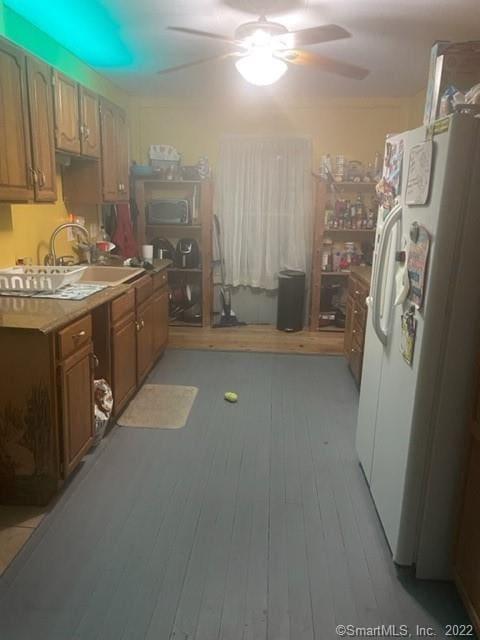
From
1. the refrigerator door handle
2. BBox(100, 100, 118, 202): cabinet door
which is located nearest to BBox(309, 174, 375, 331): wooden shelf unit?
BBox(100, 100, 118, 202): cabinet door

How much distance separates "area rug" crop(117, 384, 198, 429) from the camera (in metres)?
3.05

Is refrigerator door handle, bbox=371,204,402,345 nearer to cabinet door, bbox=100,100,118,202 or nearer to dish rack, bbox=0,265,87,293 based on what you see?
dish rack, bbox=0,265,87,293

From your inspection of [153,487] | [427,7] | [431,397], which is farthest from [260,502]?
[427,7]

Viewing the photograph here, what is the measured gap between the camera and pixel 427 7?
→ 2.63m

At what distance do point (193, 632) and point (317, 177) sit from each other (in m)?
4.34

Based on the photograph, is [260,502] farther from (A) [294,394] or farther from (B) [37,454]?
(A) [294,394]

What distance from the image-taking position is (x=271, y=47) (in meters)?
2.67

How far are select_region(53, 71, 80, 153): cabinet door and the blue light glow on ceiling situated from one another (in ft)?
1.09

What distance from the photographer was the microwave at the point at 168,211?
517cm

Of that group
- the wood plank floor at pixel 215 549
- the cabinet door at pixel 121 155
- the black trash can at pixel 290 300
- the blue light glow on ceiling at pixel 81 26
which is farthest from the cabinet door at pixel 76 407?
the black trash can at pixel 290 300


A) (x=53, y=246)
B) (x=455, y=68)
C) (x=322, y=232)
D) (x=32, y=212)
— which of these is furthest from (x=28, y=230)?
(x=322, y=232)

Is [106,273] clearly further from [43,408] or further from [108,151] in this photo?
[43,408]

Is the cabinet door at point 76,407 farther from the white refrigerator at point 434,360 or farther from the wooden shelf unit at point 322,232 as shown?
the wooden shelf unit at point 322,232

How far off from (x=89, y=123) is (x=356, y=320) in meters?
2.50
